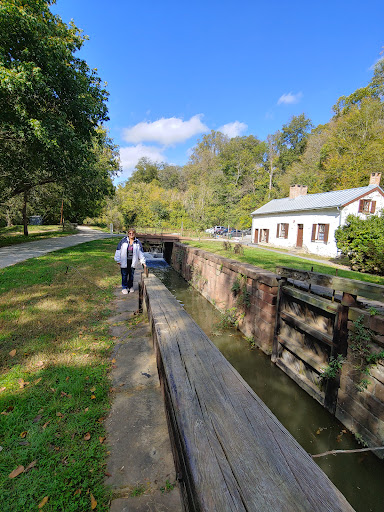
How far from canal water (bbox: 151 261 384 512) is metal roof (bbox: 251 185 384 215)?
50.1ft


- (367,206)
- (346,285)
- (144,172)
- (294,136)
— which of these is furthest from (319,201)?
(144,172)

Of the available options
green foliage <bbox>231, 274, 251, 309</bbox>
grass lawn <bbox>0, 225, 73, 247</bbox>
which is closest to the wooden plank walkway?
green foliage <bbox>231, 274, 251, 309</bbox>

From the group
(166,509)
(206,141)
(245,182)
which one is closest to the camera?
(166,509)

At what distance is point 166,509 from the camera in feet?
5.37

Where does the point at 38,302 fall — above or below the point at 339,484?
above

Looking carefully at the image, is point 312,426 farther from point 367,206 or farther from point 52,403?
point 367,206

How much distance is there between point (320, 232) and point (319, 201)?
293cm

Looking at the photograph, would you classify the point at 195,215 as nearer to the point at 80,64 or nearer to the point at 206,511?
the point at 80,64

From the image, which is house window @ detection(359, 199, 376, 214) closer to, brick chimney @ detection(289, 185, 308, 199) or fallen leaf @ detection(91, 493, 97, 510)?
brick chimney @ detection(289, 185, 308, 199)

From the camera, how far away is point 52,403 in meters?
2.47

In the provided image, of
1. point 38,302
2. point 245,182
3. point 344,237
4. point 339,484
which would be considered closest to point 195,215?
point 245,182

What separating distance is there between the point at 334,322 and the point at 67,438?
3.96 m

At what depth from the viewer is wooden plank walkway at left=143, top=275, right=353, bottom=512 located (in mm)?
999

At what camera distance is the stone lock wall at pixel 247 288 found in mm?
5852
